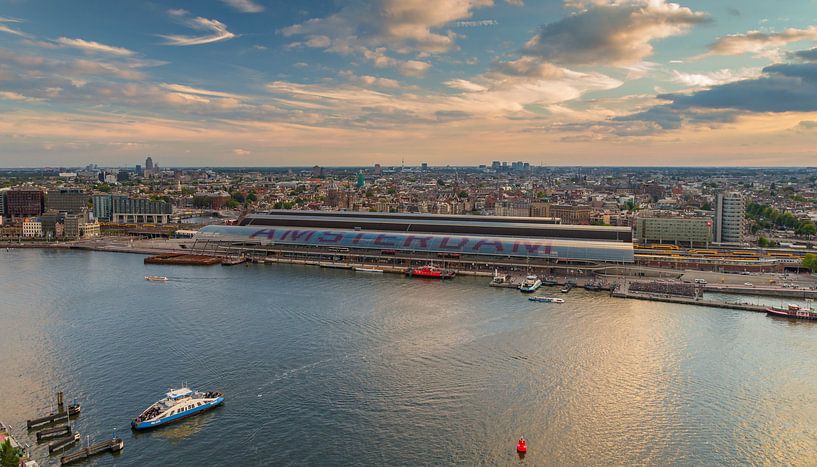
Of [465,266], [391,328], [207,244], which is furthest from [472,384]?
[207,244]

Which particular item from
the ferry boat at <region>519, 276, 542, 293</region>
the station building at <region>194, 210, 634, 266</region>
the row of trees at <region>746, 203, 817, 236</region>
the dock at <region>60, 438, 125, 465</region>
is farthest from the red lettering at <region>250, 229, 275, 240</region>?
the row of trees at <region>746, 203, 817, 236</region>

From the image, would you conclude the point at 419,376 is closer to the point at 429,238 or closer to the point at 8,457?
the point at 8,457

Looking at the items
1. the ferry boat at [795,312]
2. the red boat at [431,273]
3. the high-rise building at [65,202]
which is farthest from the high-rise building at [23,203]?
the ferry boat at [795,312]

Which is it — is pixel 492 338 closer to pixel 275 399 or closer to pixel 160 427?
pixel 275 399

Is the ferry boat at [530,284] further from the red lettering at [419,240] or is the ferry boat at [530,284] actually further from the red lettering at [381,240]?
the red lettering at [381,240]

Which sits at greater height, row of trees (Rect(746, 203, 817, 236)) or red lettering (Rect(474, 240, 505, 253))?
row of trees (Rect(746, 203, 817, 236))

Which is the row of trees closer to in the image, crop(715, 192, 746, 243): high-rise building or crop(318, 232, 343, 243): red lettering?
crop(715, 192, 746, 243): high-rise building
